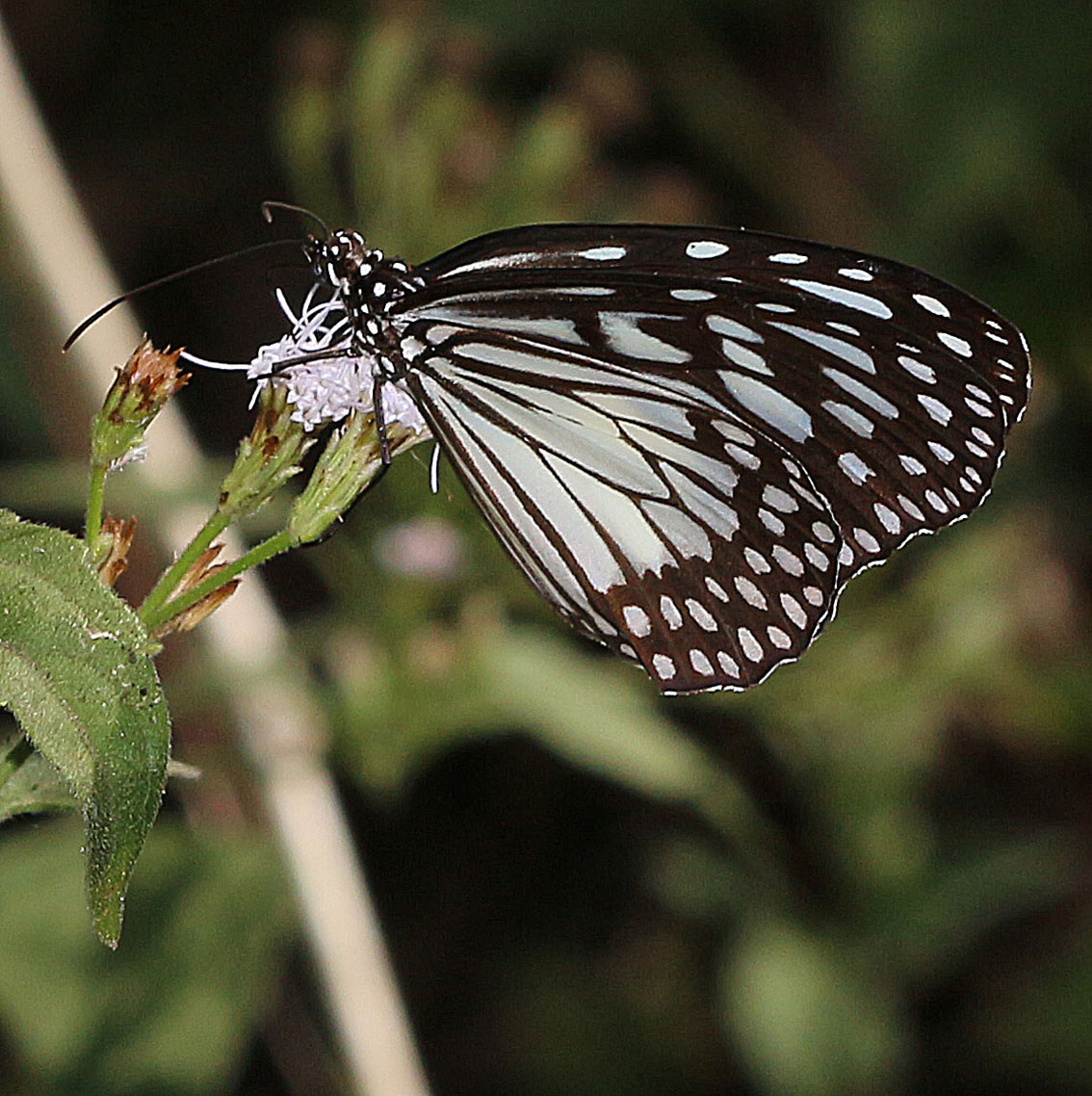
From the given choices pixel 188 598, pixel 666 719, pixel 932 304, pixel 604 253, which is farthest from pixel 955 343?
pixel 666 719

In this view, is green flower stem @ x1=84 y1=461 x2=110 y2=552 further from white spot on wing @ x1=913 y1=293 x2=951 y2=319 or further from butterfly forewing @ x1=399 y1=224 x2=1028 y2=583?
white spot on wing @ x1=913 y1=293 x2=951 y2=319

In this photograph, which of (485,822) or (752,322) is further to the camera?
(485,822)

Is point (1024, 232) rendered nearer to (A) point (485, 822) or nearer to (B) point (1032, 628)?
(B) point (1032, 628)

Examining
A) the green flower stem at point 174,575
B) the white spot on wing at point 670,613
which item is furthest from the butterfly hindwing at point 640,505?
the green flower stem at point 174,575

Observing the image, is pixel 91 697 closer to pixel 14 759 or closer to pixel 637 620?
pixel 14 759

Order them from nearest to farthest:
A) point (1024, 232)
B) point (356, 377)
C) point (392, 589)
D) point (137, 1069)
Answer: point (356, 377)
point (137, 1069)
point (392, 589)
point (1024, 232)

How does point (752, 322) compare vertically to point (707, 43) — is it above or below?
below

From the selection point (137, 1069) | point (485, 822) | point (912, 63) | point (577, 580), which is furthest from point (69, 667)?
Result: point (912, 63)

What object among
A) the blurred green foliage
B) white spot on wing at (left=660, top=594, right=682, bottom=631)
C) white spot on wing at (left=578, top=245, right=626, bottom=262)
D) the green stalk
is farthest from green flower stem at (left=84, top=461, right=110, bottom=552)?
the blurred green foliage
